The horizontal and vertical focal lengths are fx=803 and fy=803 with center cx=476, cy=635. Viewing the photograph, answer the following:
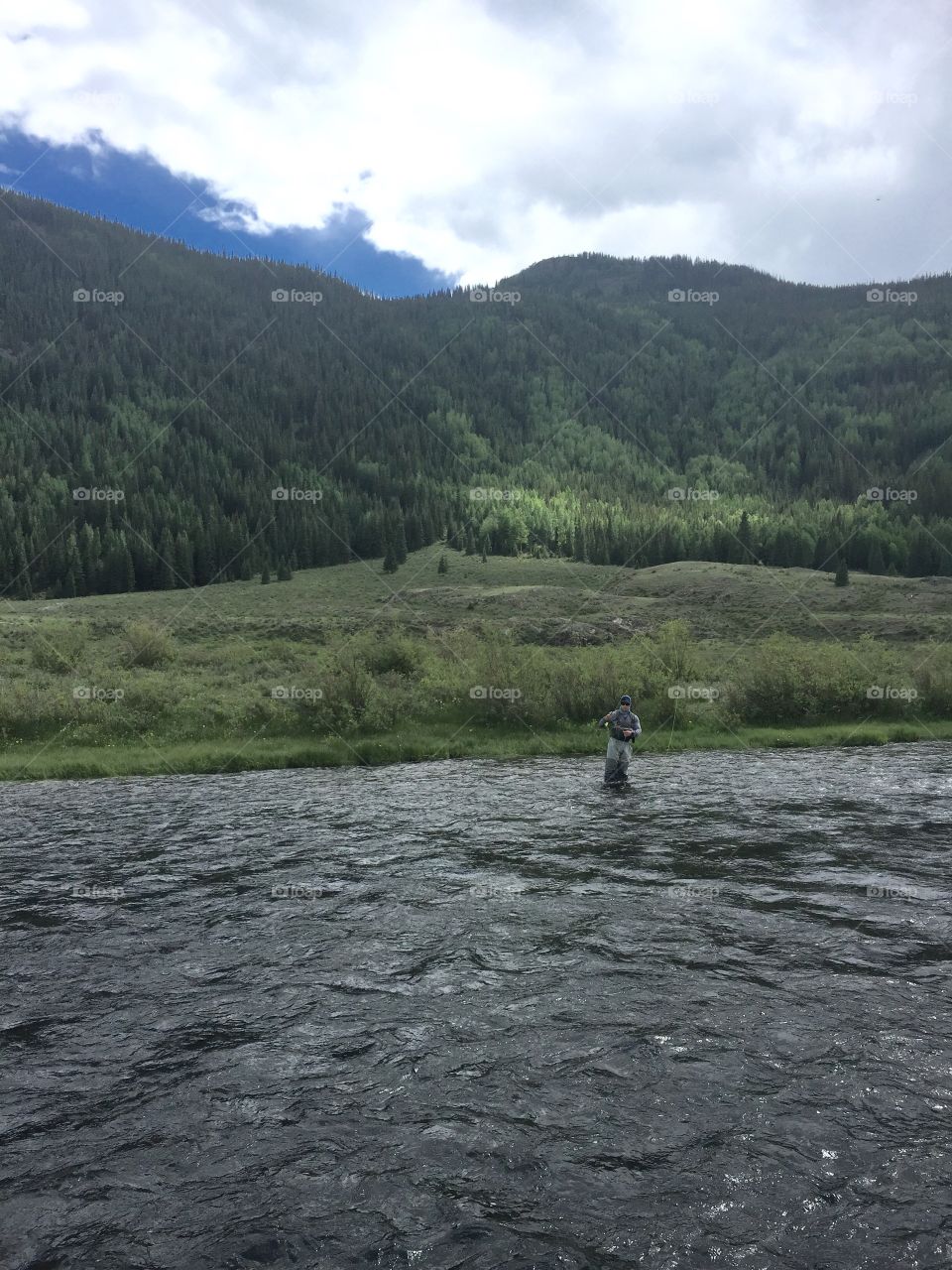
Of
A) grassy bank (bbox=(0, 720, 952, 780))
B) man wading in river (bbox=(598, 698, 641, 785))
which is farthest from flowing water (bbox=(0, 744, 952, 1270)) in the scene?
grassy bank (bbox=(0, 720, 952, 780))

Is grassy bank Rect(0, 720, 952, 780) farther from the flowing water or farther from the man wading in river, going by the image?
the flowing water

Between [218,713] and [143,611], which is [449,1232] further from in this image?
[143,611]

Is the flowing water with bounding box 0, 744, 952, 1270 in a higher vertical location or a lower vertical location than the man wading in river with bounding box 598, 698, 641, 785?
lower

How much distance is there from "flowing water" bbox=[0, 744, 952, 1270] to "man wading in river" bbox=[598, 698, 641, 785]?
6.15 m

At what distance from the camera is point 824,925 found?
14.2 m

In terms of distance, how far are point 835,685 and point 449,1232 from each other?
131 feet

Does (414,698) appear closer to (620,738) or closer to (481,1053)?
(620,738)

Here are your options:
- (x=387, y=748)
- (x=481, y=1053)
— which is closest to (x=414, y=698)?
(x=387, y=748)

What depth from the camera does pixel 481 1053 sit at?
33.8 ft

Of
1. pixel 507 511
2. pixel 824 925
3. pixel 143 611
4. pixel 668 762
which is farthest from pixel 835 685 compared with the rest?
pixel 507 511

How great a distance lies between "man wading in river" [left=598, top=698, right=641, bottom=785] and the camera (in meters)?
26.6

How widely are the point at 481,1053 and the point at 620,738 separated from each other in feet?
57.0

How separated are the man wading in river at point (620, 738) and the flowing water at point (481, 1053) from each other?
6.15 m

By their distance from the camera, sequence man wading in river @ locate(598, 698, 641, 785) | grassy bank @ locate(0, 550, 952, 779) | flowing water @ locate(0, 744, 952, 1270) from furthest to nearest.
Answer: grassy bank @ locate(0, 550, 952, 779) → man wading in river @ locate(598, 698, 641, 785) → flowing water @ locate(0, 744, 952, 1270)
